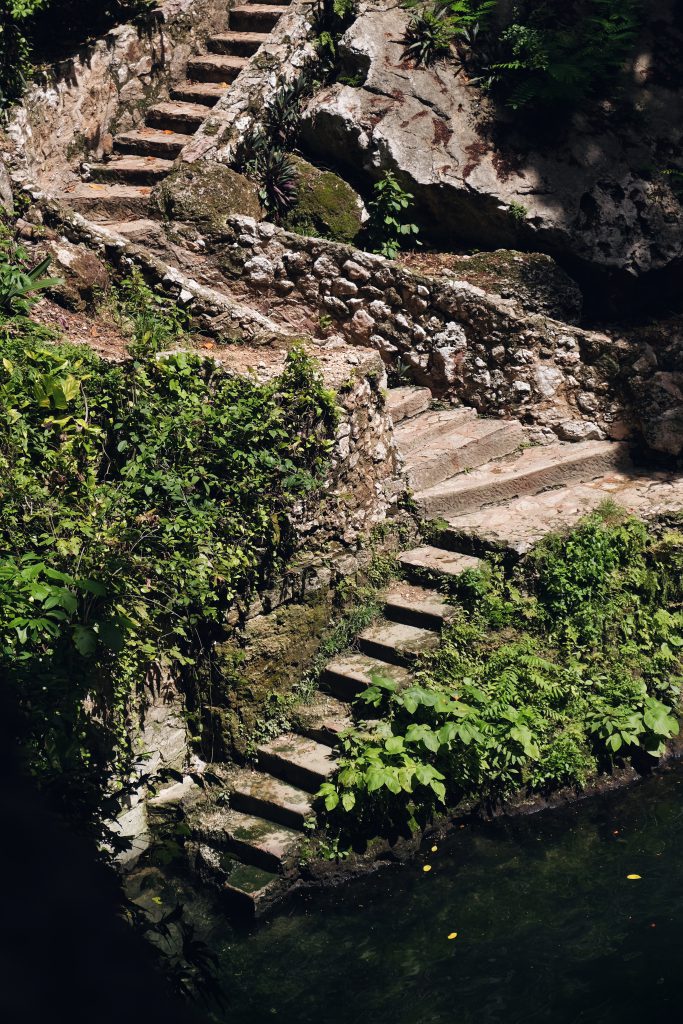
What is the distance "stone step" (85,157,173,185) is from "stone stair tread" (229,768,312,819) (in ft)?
22.0

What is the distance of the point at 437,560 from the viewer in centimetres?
805

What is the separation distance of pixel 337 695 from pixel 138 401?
107 inches

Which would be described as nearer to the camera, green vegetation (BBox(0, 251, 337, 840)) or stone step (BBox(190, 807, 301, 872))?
green vegetation (BBox(0, 251, 337, 840))

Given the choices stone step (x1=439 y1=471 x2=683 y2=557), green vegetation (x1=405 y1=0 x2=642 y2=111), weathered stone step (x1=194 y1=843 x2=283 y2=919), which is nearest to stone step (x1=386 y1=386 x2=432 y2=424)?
stone step (x1=439 y1=471 x2=683 y2=557)

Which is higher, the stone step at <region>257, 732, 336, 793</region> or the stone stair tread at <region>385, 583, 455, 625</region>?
the stone stair tread at <region>385, 583, 455, 625</region>

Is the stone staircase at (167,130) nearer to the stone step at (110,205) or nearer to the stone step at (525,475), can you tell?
the stone step at (110,205)

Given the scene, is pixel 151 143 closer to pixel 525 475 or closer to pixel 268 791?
pixel 525 475

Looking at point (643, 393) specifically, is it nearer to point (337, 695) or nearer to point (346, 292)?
point (346, 292)

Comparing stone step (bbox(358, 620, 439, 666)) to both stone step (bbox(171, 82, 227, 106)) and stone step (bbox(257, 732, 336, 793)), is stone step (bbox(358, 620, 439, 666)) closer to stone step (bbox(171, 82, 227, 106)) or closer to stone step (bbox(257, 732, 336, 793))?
stone step (bbox(257, 732, 336, 793))

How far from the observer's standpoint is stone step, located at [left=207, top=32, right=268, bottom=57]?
1199cm

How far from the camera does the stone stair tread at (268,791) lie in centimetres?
663

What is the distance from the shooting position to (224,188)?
1000 centimetres

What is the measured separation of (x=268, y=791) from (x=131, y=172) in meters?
7.07

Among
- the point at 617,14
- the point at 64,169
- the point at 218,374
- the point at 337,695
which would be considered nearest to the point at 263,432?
the point at 218,374
